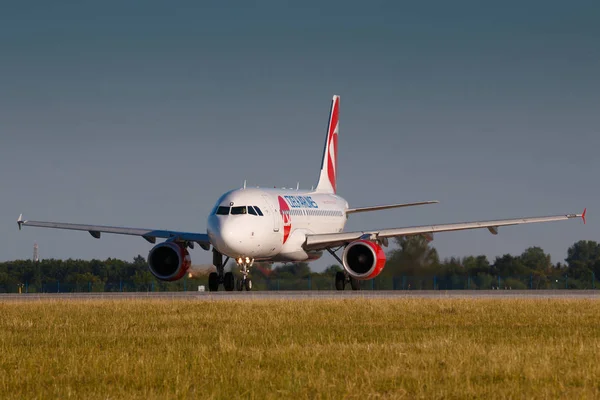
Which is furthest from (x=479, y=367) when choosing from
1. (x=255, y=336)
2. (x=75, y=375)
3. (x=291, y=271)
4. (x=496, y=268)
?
(x=496, y=268)

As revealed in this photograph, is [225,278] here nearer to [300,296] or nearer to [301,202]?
[301,202]

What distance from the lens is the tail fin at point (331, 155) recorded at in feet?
203

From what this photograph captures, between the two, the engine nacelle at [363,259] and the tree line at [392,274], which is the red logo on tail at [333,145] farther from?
the engine nacelle at [363,259]

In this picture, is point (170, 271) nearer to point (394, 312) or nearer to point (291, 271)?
point (291, 271)

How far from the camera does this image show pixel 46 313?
2873 centimetres

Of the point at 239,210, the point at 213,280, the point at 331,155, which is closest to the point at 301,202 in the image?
the point at 213,280

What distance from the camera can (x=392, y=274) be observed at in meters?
55.4

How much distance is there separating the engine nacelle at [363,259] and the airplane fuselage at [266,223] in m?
3.16

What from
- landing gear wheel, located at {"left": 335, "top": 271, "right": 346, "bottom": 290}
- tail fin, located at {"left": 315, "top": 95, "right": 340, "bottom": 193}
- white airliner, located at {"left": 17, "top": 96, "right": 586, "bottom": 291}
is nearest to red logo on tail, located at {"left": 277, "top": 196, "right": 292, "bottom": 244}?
white airliner, located at {"left": 17, "top": 96, "right": 586, "bottom": 291}

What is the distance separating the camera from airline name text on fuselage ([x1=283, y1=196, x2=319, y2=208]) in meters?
51.5

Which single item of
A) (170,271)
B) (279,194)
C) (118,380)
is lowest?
(118,380)

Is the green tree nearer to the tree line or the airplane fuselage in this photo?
the tree line

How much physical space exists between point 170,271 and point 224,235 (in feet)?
20.6

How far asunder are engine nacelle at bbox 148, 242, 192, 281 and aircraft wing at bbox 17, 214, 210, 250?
0.69 meters
